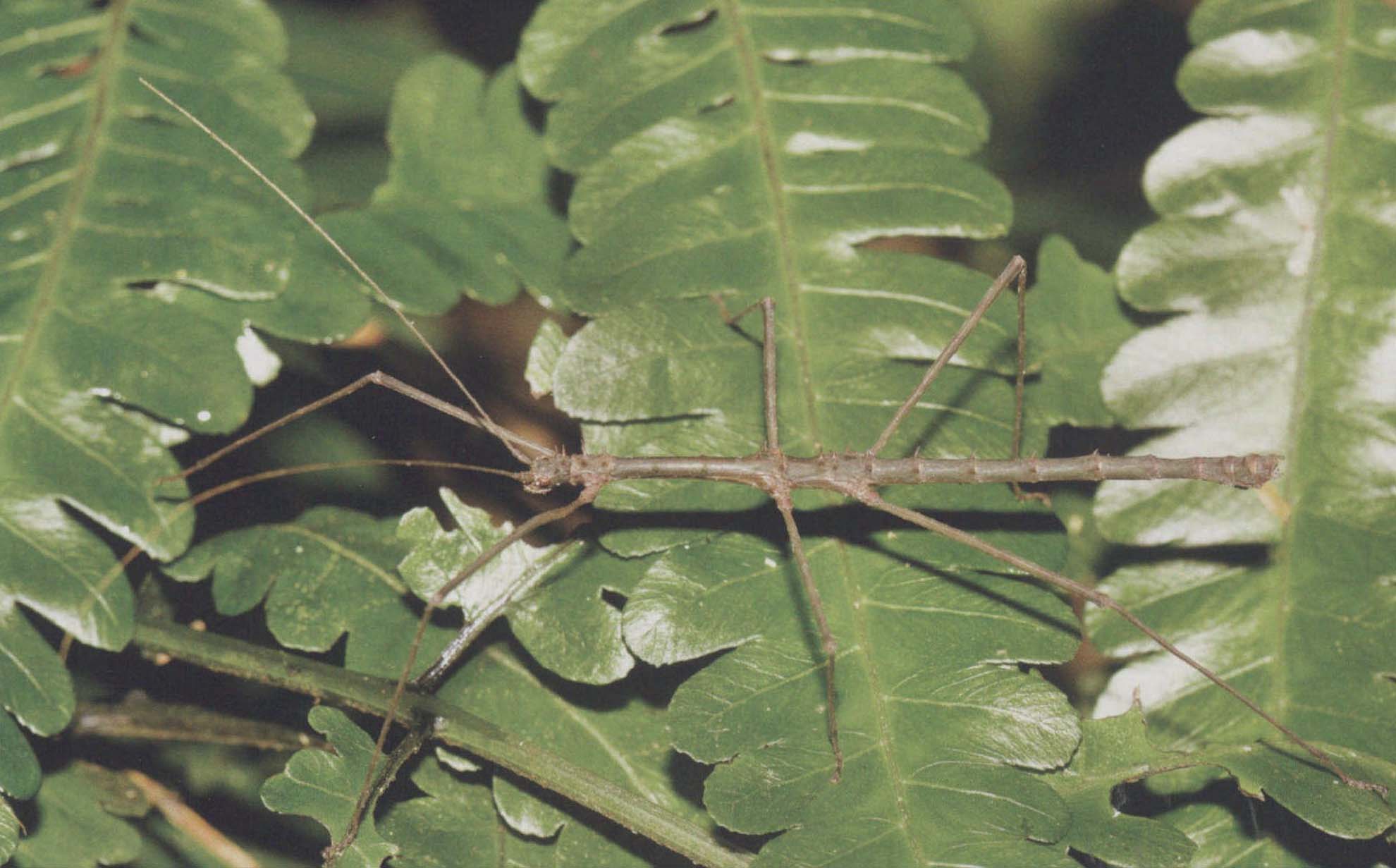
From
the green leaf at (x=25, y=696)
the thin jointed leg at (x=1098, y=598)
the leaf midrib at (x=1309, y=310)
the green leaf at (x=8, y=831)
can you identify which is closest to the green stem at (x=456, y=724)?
the green leaf at (x=25, y=696)

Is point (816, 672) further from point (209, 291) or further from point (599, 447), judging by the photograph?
point (209, 291)

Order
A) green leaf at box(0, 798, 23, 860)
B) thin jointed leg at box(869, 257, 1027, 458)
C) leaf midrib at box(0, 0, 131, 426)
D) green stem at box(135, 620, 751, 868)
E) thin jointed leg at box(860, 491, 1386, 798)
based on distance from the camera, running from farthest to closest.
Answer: thin jointed leg at box(869, 257, 1027, 458) < leaf midrib at box(0, 0, 131, 426) < thin jointed leg at box(860, 491, 1386, 798) < green stem at box(135, 620, 751, 868) < green leaf at box(0, 798, 23, 860)

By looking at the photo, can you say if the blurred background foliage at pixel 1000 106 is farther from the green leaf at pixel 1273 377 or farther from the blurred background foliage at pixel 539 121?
the green leaf at pixel 1273 377

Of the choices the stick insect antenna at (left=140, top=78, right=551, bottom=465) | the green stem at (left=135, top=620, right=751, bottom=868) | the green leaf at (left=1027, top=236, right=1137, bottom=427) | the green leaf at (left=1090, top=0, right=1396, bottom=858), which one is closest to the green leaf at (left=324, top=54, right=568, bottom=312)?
the stick insect antenna at (left=140, top=78, right=551, bottom=465)

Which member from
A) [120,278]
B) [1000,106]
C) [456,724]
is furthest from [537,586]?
[1000,106]

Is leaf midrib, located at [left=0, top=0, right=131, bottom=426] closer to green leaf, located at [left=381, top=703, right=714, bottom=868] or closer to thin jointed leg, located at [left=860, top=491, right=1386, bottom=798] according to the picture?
green leaf, located at [left=381, top=703, right=714, bottom=868]

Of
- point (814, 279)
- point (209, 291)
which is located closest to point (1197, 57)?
point (814, 279)
